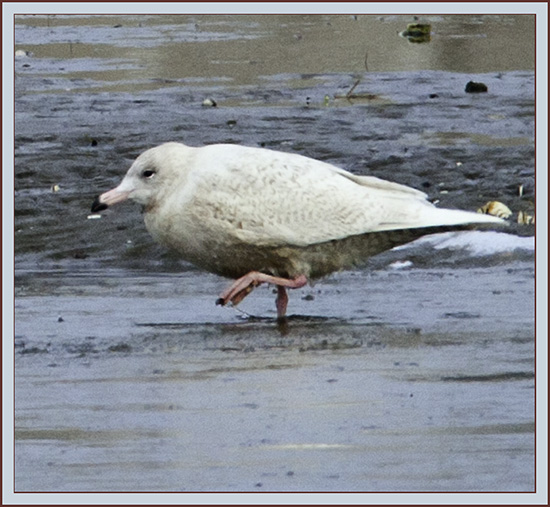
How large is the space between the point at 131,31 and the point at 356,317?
41.9ft

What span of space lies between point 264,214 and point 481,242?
2192mm

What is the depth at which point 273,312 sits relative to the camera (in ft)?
30.9

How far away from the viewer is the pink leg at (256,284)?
349 inches

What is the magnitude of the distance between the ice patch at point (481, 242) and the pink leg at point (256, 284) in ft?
5.61

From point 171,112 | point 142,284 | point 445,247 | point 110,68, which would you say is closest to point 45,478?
point 142,284

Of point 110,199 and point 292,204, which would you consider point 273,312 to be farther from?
point 110,199

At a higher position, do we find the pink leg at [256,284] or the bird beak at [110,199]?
the bird beak at [110,199]

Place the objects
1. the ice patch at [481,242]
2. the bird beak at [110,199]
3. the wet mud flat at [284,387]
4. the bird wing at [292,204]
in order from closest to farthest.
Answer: the wet mud flat at [284,387]
the bird wing at [292,204]
the bird beak at [110,199]
the ice patch at [481,242]

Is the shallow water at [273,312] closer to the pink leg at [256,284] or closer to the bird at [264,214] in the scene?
the pink leg at [256,284]

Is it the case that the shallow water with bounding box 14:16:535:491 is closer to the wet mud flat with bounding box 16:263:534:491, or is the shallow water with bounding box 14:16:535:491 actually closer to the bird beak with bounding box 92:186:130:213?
the wet mud flat with bounding box 16:263:534:491

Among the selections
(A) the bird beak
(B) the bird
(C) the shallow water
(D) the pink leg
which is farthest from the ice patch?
(A) the bird beak

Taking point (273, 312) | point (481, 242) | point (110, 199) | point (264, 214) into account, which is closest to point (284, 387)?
point (264, 214)

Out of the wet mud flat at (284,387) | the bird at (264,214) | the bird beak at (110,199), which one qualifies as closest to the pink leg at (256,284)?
the bird at (264,214)

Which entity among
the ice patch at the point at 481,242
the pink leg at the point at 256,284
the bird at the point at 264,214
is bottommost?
the ice patch at the point at 481,242
